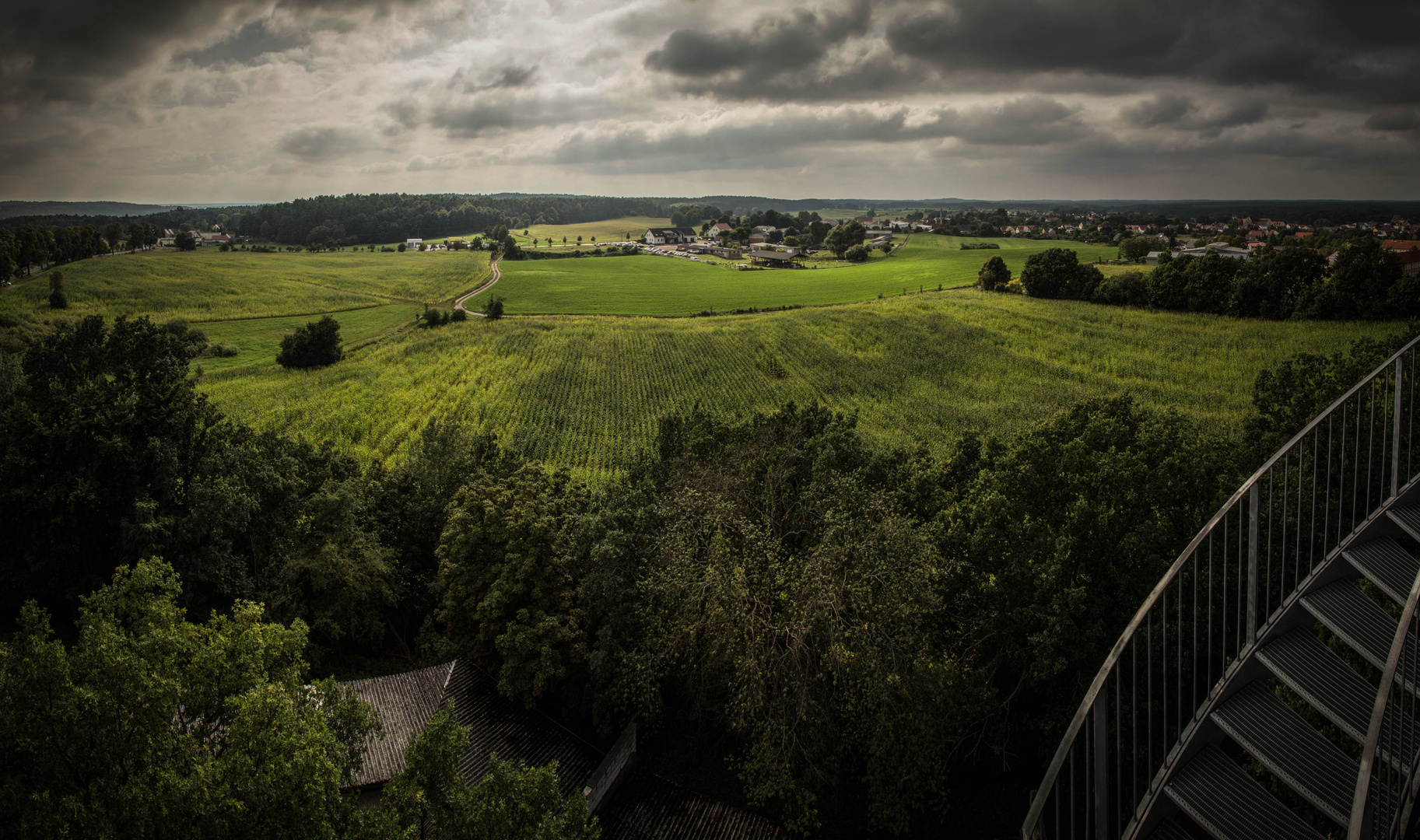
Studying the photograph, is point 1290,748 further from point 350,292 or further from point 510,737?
point 350,292

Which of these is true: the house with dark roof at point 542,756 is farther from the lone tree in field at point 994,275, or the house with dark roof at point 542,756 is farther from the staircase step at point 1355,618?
the lone tree in field at point 994,275

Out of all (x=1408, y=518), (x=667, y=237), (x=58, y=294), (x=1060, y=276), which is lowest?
(x=1408, y=518)

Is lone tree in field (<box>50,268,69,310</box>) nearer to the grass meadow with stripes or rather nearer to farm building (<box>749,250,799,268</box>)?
→ the grass meadow with stripes

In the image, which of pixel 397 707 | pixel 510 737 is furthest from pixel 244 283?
pixel 510 737

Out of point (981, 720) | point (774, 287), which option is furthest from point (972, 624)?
point (774, 287)

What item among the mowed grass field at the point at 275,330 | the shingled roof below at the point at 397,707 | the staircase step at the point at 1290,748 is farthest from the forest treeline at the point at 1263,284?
the mowed grass field at the point at 275,330

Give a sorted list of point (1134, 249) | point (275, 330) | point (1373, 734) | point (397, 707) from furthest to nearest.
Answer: point (1134, 249) → point (275, 330) → point (397, 707) → point (1373, 734)

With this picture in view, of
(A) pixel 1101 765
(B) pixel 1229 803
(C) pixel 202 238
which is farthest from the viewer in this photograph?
(C) pixel 202 238

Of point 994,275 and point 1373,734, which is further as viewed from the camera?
point 994,275
